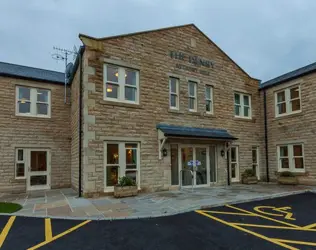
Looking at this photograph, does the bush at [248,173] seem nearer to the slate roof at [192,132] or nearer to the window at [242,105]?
the slate roof at [192,132]

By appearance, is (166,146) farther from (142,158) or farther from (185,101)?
(185,101)

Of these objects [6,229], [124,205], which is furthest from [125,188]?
[6,229]

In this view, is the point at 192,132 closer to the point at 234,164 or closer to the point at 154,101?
the point at 154,101

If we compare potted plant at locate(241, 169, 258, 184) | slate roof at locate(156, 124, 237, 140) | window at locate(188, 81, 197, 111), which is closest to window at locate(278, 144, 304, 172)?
potted plant at locate(241, 169, 258, 184)

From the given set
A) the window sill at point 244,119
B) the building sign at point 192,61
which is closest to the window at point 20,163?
the building sign at point 192,61

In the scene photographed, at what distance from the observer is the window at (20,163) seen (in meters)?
12.7

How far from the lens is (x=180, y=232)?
6090 mm

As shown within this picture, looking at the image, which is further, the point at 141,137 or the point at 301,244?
the point at 141,137

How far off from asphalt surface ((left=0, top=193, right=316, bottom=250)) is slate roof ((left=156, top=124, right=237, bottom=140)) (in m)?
4.55

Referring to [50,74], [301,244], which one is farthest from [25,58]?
[301,244]

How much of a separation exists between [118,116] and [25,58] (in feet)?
394

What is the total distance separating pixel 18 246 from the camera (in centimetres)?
520

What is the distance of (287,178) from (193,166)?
19.8ft

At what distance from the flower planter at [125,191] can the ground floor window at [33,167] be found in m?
5.18
